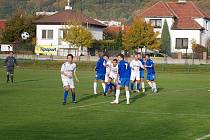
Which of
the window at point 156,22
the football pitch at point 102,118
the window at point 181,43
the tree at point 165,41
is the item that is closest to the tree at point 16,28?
the window at point 156,22

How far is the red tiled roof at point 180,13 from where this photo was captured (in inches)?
3462

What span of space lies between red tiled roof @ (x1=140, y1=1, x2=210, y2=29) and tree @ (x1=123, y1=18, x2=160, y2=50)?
916 cm

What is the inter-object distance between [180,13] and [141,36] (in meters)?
16.7

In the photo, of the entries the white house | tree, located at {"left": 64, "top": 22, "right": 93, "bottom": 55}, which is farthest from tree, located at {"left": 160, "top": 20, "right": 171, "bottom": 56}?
the white house

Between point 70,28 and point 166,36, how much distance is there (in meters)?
15.6

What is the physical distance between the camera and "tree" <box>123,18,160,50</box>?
7831cm

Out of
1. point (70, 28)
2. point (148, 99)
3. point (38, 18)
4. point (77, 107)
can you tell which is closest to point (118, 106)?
point (77, 107)

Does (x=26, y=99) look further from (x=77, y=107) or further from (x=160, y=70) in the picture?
(x=160, y=70)

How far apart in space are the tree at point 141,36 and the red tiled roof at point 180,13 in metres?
9.16

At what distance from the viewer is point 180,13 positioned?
303 ft

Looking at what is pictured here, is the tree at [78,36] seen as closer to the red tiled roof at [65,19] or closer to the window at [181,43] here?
the red tiled roof at [65,19]

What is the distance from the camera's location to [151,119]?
1656cm

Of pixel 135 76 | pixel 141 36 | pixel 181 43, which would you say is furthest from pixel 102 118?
pixel 181 43

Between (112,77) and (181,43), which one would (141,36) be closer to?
(181,43)
